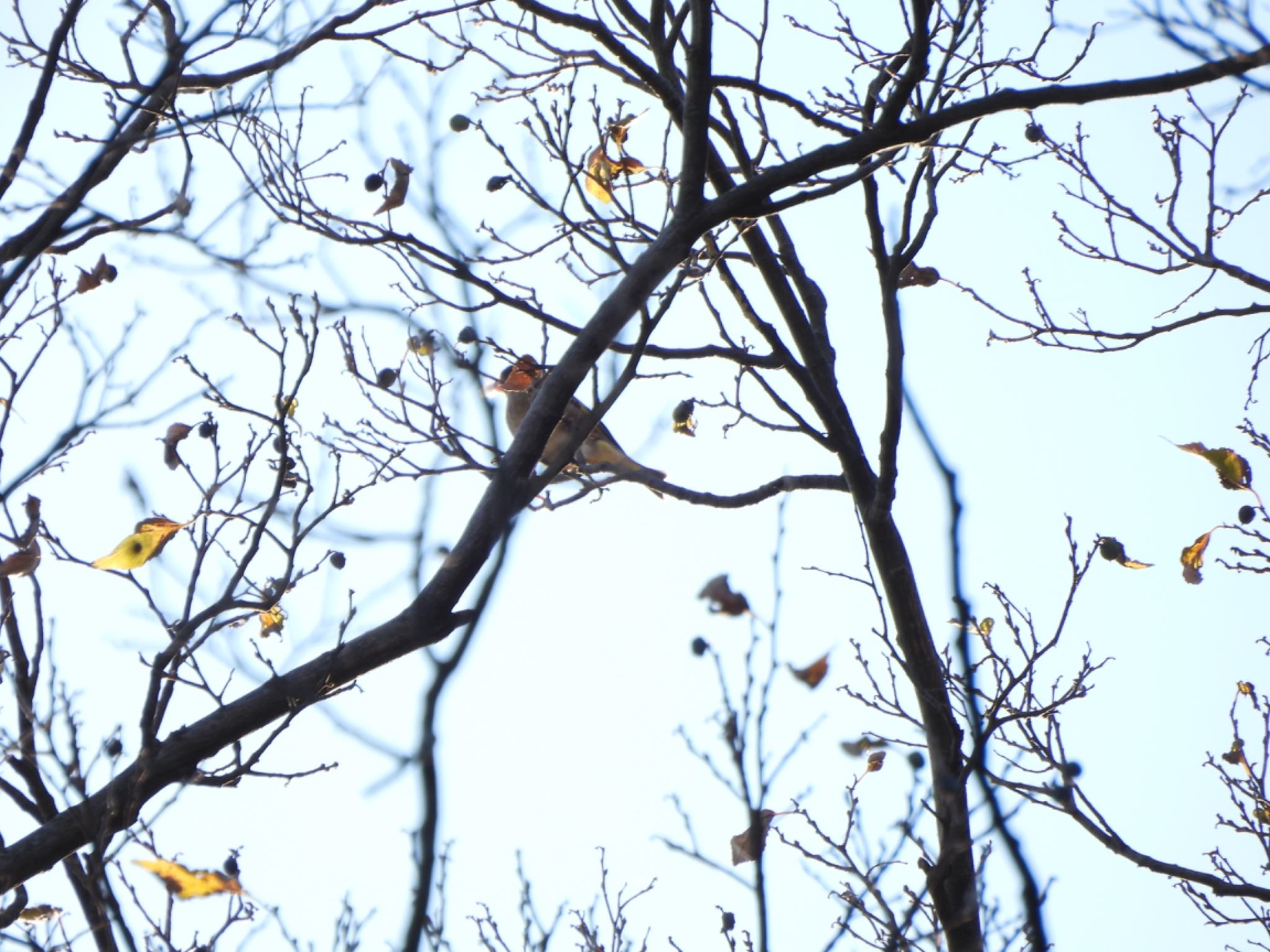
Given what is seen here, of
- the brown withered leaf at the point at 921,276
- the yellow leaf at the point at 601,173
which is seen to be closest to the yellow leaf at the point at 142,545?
the yellow leaf at the point at 601,173

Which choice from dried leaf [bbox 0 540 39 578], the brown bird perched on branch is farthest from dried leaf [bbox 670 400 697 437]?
dried leaf [bbox 0 540 39 578]

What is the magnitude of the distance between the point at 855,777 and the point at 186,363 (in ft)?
9.17

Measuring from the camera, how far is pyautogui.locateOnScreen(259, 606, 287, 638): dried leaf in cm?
403

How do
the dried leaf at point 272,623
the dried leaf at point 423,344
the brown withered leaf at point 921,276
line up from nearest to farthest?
the dried leaf at point 423,344 < the dried leaf at point 272,623 < the brown withered leaf at point 921,276

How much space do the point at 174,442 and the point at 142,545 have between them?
2.11 feet

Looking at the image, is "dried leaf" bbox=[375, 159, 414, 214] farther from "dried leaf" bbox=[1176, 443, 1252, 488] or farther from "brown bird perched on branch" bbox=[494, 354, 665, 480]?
"dried leaf" bbox=[1176, 443, 1252, 488]

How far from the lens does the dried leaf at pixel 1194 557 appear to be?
17.3 feet

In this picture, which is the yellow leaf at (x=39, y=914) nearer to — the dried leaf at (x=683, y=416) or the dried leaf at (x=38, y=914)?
the dried leaf at (x=38, y=914)

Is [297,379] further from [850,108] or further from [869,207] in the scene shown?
[850,108]

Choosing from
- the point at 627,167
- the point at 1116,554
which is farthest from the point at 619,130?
the point at 1116,554

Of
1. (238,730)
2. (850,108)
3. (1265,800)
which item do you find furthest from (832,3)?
(1265,800)

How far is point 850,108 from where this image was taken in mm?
4652

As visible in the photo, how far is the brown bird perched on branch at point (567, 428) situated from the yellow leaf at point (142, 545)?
117 cm

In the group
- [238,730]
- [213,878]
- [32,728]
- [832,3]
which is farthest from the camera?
[832,3]
